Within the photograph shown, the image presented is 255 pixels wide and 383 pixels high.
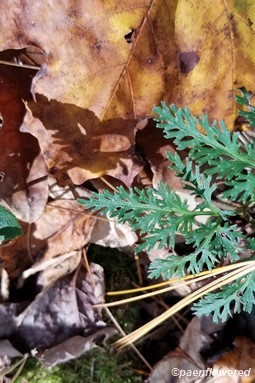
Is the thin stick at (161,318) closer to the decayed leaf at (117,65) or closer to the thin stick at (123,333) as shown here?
Answer: the thin stick at (123,333)

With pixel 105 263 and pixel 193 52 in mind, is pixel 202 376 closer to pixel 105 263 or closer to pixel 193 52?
pixel 105 263

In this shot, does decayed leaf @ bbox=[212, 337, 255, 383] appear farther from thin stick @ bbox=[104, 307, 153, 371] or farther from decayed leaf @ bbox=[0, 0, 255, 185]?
decayed leaf @ bbox=[0, 0, 255, 185]

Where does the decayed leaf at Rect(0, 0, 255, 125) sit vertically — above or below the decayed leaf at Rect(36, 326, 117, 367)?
above

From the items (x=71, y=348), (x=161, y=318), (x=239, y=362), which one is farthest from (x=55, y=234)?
(x=239, y=362)

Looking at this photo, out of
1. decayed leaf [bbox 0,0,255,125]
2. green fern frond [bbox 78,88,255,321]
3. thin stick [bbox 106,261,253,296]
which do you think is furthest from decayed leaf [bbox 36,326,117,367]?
decayed leaf [bbox 0,0,255,125]

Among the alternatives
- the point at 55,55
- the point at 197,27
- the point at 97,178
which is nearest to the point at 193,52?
the point at 197,27

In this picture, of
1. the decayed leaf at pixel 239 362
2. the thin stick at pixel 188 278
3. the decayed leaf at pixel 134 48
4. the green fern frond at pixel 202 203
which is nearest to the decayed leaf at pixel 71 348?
the thin stick at pixel 188 278
